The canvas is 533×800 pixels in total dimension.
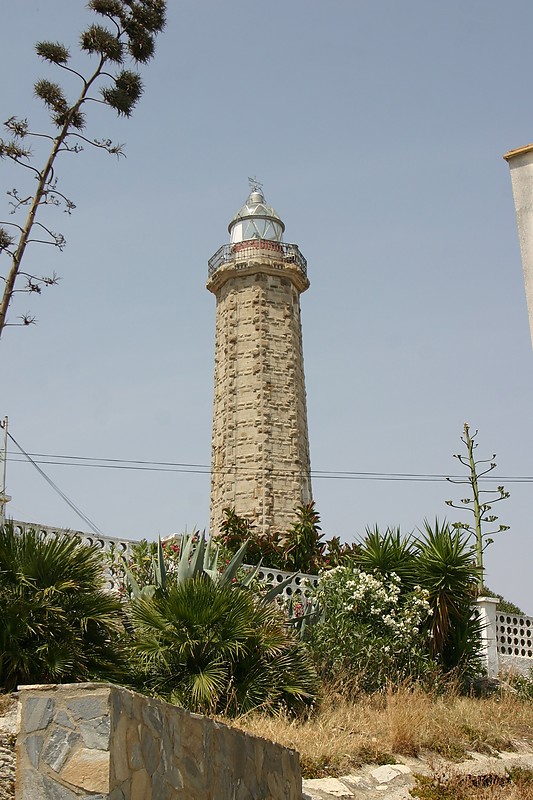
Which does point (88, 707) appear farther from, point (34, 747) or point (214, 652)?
point (214, 652)

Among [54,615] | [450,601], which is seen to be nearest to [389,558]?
[450,601]

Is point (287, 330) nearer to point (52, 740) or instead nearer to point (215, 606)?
point (215, 606)

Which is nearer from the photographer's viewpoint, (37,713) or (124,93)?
(37,713)

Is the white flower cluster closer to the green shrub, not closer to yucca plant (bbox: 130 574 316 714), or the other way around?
the green shrub

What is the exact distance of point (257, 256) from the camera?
34031mm

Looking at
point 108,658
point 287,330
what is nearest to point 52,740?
Result: point 108,658

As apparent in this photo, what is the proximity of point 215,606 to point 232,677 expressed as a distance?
854mm

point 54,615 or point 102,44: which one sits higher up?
point 102,44

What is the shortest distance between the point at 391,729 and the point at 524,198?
6.21 m

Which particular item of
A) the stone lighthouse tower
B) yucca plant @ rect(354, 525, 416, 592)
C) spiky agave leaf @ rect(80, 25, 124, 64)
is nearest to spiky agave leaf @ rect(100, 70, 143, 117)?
spiky agave leaf @ rect(80, 25, 124, 64)

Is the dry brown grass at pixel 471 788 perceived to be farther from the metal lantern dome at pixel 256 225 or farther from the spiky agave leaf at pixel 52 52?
the metal lantern dome at pixel 256 225

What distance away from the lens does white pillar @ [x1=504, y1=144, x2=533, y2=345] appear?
9.69 meters

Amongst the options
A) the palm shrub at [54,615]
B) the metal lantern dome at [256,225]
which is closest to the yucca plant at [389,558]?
the palm shrub at [54,615]

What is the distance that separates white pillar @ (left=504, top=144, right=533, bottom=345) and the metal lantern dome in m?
25.7
